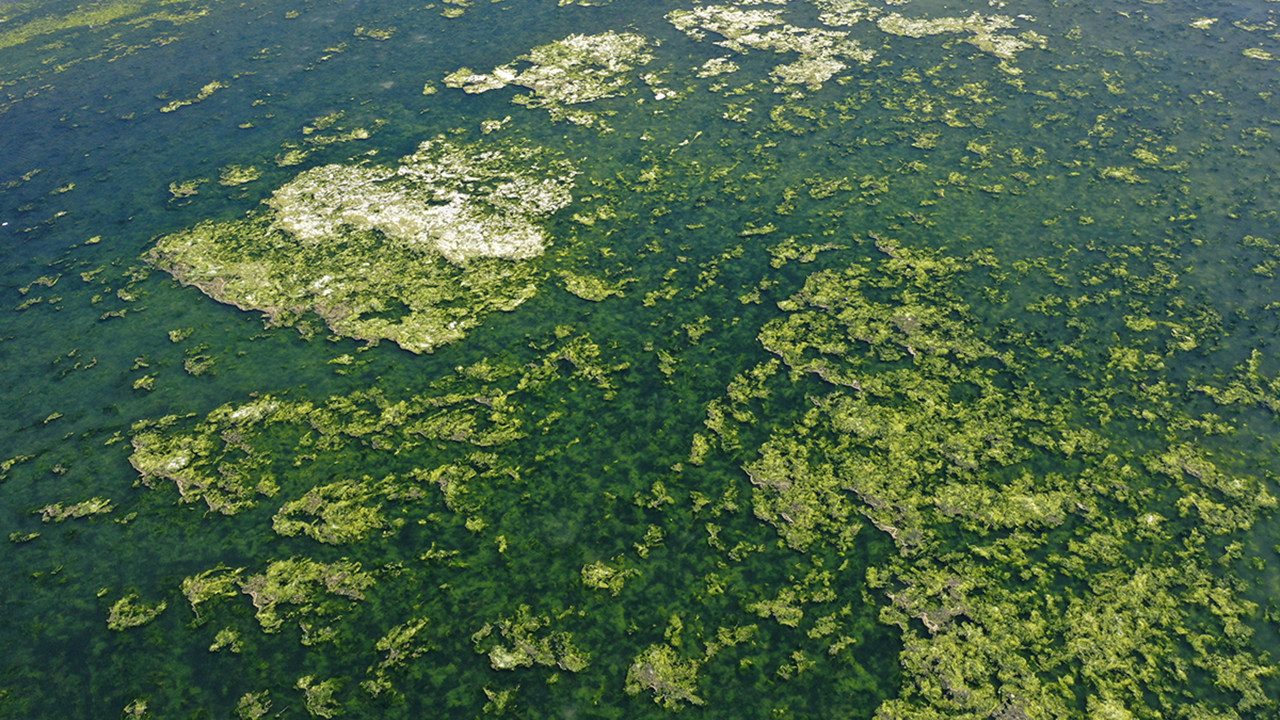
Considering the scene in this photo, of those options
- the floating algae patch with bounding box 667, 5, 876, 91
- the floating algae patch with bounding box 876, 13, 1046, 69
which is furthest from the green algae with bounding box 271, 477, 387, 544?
the floating algae patch with bounding box 876, 13, 1046, 69

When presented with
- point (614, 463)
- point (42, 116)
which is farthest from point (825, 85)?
point (42, 116)

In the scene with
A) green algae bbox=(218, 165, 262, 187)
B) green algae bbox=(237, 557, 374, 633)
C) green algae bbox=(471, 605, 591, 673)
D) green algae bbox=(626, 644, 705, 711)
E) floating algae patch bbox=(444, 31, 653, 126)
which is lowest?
green algae bbox=(626, 644, 705, 711)

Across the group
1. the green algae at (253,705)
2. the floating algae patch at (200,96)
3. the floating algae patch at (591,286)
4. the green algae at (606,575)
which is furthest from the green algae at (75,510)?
the floating algae patch at (200,96)

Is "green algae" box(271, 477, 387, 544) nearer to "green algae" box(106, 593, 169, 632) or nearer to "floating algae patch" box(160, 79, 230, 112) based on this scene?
"green algae" box(106, 593, 169, 632)

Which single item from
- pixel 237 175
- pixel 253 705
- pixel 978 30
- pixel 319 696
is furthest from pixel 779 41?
pixel 253 705

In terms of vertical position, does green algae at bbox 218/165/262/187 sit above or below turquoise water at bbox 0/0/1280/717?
above

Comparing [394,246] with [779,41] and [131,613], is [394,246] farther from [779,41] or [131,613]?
[779,41]
